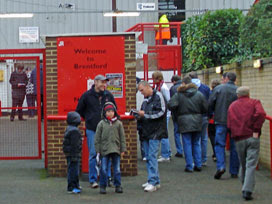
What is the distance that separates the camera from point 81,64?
10.2 m

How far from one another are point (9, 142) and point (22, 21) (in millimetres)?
18488

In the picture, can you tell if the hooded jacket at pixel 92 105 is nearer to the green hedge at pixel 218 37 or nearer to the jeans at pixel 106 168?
the jeans at pixel 106 168

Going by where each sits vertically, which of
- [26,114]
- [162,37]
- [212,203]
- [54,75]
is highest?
[162,37]

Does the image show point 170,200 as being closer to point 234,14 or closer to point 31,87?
point 31,87

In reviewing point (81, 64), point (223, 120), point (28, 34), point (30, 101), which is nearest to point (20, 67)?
point (30, 101)

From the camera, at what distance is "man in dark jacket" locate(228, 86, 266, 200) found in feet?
27.3

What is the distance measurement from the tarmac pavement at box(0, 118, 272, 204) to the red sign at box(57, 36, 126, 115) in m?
1.41

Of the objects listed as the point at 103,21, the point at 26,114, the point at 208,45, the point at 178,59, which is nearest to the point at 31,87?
the point at 26,114

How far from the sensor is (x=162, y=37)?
22.6 m

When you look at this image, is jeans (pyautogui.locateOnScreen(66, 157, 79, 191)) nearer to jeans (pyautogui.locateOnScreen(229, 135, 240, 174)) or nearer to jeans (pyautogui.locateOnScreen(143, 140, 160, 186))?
jeans (pyautogui.locateOnScreen(143, 140, 160, 186))

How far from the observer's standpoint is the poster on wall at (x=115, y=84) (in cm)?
1021

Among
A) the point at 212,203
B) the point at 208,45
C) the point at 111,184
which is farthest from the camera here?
the point at 208,45

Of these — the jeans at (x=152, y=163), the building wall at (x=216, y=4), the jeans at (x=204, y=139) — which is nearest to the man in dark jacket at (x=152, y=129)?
the jeans at (x=152, y=163)

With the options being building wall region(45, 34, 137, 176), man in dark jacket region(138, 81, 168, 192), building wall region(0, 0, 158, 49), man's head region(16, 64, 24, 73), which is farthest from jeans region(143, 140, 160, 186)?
building wall region(0, 0, 158, 49)
